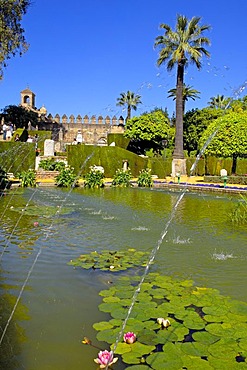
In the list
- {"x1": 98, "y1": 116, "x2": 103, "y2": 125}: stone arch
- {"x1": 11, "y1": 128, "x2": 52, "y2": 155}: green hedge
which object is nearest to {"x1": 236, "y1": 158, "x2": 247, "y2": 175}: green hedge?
{"x1": 11, "y1": 128, "x2": 52, "y2": 155}: green hedge

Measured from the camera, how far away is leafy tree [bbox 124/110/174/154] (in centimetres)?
3903

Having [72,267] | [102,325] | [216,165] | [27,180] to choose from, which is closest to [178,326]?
[102,325]

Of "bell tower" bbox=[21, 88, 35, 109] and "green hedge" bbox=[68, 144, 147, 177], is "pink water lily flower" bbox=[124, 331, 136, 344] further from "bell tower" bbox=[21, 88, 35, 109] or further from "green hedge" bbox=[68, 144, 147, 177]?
"bell tower" bbox=[21, 88, 35, 109]

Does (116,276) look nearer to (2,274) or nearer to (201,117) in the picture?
(2,274)

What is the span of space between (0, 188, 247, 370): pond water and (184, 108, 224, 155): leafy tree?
89.4 ft

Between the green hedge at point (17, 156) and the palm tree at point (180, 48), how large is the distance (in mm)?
10867

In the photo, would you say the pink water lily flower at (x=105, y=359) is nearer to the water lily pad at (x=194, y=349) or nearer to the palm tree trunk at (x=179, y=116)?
the water lily pad at (x=194, y=349)

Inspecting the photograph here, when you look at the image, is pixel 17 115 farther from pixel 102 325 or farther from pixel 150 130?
pixel 102 325

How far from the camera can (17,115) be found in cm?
5225

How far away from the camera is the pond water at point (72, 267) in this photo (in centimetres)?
309

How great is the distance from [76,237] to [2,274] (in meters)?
2.33

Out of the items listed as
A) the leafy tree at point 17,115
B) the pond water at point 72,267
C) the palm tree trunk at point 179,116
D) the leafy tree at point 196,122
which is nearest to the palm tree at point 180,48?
the palm tree trunk at point 179,116

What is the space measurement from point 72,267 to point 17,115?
50.1 meters

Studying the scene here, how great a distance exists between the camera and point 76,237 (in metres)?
7.02
